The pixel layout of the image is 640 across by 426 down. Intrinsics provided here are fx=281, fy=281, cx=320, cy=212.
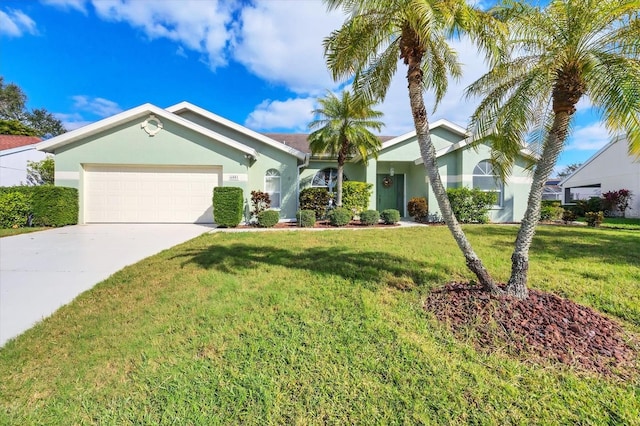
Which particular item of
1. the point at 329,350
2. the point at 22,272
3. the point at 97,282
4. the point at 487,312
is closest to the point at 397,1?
the point at 487,312

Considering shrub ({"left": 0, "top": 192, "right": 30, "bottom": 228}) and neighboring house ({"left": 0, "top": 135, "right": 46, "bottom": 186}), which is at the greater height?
neighboring house ({"left": 0, "top": 135, "right": 46, "bottom": 186})

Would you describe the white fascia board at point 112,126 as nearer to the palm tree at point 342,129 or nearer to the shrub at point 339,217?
the palm tree at point 342,129

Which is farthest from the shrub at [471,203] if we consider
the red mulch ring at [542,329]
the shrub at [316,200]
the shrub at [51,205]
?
→ the shrub at [51,205]

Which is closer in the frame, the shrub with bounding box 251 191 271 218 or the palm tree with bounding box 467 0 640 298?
the palm tree with bounding box 467 0 640 298

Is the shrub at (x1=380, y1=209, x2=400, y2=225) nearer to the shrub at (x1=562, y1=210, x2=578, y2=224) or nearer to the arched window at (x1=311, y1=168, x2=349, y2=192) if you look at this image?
the arched window at (x1=311, y1=168, x2=349, y2=192)

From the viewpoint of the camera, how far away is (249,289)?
16.0 ft

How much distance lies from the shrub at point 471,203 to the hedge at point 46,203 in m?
17.8

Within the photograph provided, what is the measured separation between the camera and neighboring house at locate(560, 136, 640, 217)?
64.8 feet

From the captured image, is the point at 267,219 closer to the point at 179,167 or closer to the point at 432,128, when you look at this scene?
the point at 179,167

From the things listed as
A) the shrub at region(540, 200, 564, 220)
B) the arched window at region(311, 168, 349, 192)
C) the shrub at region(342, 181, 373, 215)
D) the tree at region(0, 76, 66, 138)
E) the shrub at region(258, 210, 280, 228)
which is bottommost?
the shrub at region(258, 210, 280, 228)

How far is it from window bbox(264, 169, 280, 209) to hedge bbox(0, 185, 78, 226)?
Answer: 878cm

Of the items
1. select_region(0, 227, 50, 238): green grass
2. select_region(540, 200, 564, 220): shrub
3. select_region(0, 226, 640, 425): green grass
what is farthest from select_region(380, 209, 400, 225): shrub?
select_region(0, 227, 50, 238): green grass

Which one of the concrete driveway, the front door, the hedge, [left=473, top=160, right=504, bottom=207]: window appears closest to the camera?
the concrete driveway

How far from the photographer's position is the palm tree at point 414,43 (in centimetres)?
404
